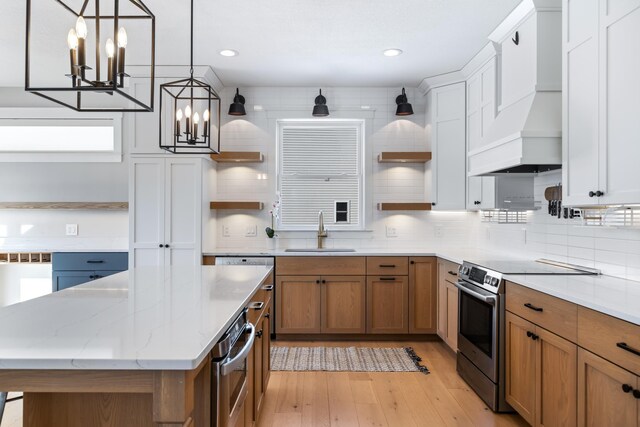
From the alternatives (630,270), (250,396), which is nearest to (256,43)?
(250,396)

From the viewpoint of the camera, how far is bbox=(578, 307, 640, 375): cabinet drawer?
4.99 ft

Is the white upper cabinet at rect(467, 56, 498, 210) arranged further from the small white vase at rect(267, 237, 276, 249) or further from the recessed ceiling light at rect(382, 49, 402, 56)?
the small white vase at rect(267, 237, 276, 249)

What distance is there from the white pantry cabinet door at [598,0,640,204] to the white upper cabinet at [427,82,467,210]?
78.7 inches

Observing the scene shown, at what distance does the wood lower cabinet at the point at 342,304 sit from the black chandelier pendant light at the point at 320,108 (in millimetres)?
1698

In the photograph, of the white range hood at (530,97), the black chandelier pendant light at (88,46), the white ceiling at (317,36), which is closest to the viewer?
the black chandelier pendant light at (88,46)

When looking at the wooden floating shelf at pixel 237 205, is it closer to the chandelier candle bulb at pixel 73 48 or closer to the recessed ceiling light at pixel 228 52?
the recessed ceiling light at pixel 228 52

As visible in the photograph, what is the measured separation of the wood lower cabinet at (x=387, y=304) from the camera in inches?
159

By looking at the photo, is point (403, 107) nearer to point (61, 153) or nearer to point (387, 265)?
point (387, 265)

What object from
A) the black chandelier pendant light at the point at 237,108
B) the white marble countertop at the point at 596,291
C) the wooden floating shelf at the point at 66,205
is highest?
the black chandelier pendant light at the point at 237,108

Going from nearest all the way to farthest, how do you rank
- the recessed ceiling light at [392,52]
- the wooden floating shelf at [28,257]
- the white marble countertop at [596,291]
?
the white marble countertop at [596,291], the recessed ceiling light at [392,52], the wooden floating shelf at [28,257]

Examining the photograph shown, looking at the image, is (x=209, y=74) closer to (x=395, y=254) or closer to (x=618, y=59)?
(x=395, y=254)

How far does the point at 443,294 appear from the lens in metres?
3.82

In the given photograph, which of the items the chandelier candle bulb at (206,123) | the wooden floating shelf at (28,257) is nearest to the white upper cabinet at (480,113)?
the chandelier candle bulb at (206,123)

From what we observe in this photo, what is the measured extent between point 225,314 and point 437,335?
10.4ft
